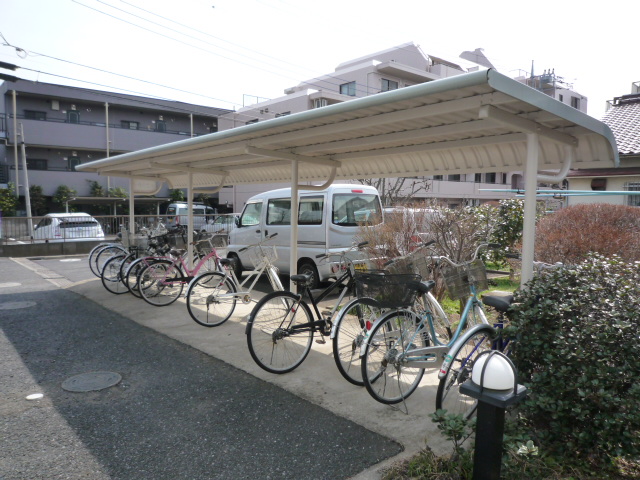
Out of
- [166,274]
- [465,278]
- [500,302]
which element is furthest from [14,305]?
[500,302]

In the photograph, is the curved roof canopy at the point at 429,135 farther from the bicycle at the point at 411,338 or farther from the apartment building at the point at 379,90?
the apartment building at the point at 379,90

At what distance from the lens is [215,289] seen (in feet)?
18.6

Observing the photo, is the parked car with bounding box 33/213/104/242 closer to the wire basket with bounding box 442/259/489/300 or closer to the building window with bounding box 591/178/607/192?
the wire basket with bounding box 442/259/489/300

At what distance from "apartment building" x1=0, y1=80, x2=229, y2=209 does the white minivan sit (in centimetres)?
1982

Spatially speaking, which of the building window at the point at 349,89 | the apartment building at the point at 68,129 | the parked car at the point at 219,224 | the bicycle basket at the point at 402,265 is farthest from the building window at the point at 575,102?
the bicycle basket at the point at 402,265

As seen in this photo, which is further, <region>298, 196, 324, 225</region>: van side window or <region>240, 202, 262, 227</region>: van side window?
<region>240, 202, 262, 227</region>: van side window

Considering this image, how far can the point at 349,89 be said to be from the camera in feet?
94.3

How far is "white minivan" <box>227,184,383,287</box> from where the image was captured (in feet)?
25.1

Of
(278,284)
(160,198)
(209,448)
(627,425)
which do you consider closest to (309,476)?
(209,448)

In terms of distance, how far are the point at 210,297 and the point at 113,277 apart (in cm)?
308

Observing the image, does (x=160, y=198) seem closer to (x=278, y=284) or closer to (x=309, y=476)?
(x=278, y=284)

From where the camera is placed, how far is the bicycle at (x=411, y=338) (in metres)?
3.30

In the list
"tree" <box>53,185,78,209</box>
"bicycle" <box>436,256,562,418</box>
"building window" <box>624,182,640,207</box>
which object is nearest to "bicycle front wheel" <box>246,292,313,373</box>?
"bicycle" <box>436,256,562,418</box>

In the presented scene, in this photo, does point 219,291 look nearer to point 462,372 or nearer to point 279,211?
point 279,211
